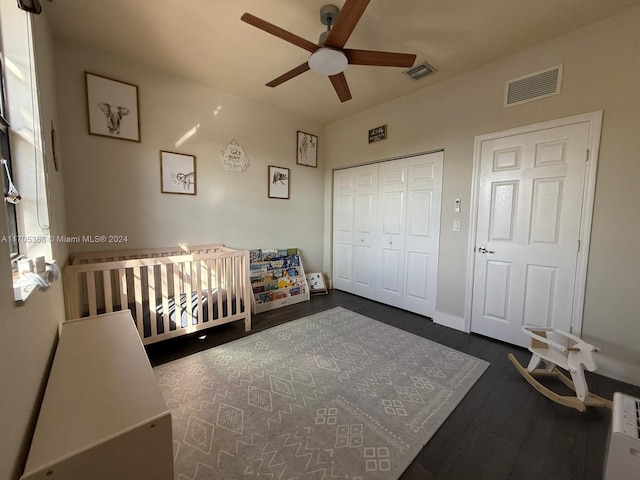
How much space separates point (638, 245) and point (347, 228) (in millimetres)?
2929

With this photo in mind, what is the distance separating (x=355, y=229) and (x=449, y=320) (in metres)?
1.78

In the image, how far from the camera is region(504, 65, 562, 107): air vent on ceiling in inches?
84.4

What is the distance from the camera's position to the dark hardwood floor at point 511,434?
4.17 feet

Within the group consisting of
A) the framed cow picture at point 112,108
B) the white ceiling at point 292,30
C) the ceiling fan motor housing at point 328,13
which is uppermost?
the white ceiling at point 292,30

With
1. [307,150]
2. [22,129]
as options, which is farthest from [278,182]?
[22,129]

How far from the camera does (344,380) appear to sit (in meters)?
1.91

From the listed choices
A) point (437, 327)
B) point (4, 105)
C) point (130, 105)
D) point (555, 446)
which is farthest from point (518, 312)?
point (130, 105)

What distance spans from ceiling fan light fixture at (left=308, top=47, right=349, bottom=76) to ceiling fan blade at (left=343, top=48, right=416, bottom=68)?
0.05m

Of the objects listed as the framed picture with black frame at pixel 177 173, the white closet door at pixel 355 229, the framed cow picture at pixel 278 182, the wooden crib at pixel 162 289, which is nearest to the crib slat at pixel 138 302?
the wooden crib at pixel 162 289

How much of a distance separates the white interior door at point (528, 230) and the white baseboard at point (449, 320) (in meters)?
0.12

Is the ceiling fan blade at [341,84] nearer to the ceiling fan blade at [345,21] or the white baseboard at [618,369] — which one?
the ceiling fan blade at [345,21]

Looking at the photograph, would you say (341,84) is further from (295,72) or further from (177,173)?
(177,173)

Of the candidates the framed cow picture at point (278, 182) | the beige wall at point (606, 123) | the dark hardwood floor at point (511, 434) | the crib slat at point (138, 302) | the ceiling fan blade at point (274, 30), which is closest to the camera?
the dark hardwood floor at point (511, 434)

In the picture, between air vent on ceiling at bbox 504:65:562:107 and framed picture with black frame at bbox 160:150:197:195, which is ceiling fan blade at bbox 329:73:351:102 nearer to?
→ air vent on ceiling at bbox 504:65:562:107
